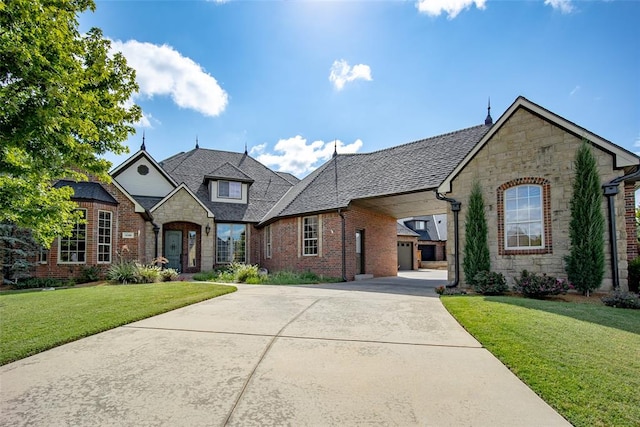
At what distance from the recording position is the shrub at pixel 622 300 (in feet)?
24.1

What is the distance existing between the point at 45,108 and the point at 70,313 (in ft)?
12.5

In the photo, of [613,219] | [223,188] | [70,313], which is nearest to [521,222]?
[613,219]

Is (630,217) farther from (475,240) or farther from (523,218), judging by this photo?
(475,240)

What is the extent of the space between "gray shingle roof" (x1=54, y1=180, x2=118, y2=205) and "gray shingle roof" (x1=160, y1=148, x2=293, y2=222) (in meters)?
5.47

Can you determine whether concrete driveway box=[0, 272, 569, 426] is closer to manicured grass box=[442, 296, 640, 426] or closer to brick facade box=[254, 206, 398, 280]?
manicured grass box=[442, 296, 640, 426]

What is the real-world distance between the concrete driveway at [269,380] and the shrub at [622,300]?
462 centimetres

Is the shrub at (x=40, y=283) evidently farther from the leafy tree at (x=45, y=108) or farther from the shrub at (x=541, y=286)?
the shrub at (x=541, y=286)

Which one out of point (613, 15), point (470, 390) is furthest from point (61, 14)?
point (613, 15)

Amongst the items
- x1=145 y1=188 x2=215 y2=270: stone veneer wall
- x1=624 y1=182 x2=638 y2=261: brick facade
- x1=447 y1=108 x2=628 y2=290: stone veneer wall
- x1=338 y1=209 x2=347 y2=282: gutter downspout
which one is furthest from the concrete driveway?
x1=145 y1=188 x2=215 y2=270: stone veneer wall

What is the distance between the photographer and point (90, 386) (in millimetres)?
3371

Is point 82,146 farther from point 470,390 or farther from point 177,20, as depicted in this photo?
point 470,390

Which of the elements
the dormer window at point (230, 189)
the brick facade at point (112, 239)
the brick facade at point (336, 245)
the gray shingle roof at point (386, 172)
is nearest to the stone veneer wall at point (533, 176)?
the gray shingle roof at point (386, 172)

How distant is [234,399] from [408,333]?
3151mm

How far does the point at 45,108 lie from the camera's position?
6.00 meters
